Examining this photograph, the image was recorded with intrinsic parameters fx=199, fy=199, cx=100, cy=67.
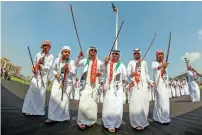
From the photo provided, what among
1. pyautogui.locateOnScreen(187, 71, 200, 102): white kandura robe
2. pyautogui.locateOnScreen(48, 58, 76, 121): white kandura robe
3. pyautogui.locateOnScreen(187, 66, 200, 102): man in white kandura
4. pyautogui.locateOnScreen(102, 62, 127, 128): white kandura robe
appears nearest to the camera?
pyautogui.locateOnScreen(102, 62, 127, 128): white kandura robe

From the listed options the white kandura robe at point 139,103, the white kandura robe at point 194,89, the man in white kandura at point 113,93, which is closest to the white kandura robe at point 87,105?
the man in white kandura at point 113,93

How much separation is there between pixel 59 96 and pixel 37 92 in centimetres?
117

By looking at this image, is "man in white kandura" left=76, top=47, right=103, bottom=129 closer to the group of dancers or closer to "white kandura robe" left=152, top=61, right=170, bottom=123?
the group of dancers

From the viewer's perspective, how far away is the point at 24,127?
14.7ft

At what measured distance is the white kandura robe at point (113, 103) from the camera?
4887mm

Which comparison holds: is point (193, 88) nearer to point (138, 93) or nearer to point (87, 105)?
point (138, 93)

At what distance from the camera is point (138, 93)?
211 inches

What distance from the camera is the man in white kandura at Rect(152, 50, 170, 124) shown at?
234 inches

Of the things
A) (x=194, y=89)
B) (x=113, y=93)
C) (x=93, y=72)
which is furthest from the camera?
(x=194, y=89)

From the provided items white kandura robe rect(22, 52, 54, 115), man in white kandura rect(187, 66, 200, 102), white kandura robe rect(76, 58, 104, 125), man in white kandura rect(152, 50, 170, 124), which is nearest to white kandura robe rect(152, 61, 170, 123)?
man in white kandura rect(152, 50, 170, 124)

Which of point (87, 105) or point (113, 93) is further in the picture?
point (113, 93)

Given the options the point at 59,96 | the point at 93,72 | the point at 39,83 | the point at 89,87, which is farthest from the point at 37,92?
the point at 93,72

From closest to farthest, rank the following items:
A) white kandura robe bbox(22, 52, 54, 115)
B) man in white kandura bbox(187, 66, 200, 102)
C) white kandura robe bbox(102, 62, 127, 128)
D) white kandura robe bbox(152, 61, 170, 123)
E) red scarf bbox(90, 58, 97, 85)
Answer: white kandura robe bbox(102, 62, 127, 128) → red scarf bbox(90, 58, 97, 85) → white kandura robe bbox(152, 61, 170, 123) → white kandura robe bbox(22, 52, 54, 115) → man in white kandura bbox(187, 66, 200, 102)

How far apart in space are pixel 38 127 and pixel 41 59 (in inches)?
91.6
